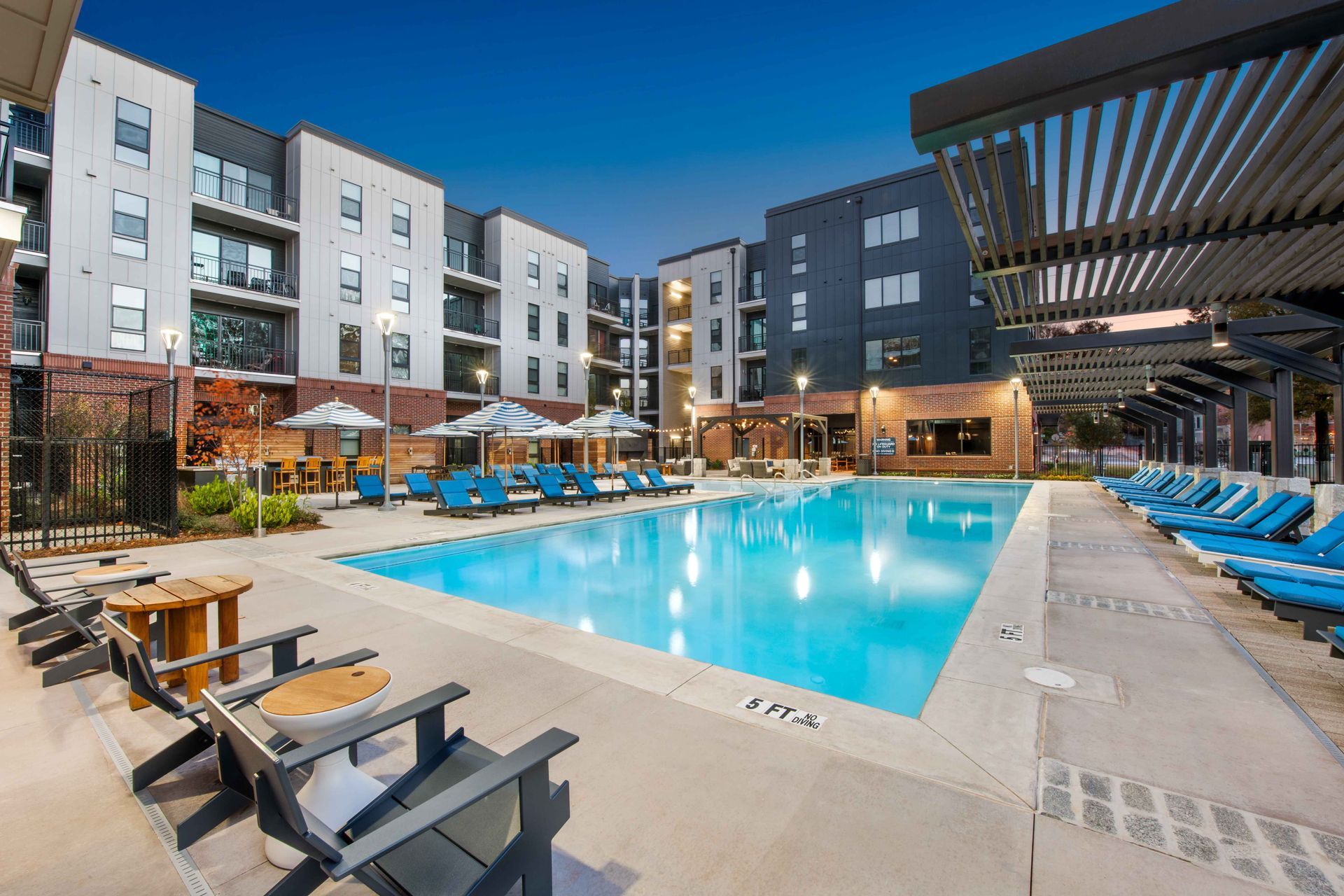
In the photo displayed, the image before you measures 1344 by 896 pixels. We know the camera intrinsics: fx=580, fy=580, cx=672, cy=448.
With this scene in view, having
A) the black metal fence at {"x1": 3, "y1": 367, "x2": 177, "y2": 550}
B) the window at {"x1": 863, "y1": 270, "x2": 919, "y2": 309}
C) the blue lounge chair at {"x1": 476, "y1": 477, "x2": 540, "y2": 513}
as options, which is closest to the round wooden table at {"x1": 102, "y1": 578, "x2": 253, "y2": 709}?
the black metal fence at {"x1": 3, "y1": 367, "x2": 177, "y2": 550}

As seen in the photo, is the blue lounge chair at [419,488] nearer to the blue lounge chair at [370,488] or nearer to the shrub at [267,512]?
the blue lounge chair at [370,488]

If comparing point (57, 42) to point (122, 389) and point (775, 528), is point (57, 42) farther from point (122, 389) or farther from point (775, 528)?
point (122, 389)

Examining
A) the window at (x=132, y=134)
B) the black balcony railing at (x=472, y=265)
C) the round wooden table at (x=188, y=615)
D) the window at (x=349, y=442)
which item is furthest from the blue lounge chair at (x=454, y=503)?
the black balcony railing at (x=472, y=265)

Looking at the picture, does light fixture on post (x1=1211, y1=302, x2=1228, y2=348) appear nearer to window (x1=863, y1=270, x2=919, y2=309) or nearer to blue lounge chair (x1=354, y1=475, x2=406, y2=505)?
blue lounge chair (x1=354, y1=475, x2=406, y2=505)

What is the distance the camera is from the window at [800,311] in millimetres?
32594

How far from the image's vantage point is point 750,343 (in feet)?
118

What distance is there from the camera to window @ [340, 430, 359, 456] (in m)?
22.8

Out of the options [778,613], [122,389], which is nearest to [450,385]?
[122,389]

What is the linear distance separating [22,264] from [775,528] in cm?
2121

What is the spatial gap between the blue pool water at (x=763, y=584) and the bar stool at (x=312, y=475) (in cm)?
1240

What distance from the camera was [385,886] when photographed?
1810 mm

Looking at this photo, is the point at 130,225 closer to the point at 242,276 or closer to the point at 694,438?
the point at 242,276

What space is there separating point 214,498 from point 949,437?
92.7 ft

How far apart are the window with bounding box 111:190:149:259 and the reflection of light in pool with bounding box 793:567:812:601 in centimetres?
2158
